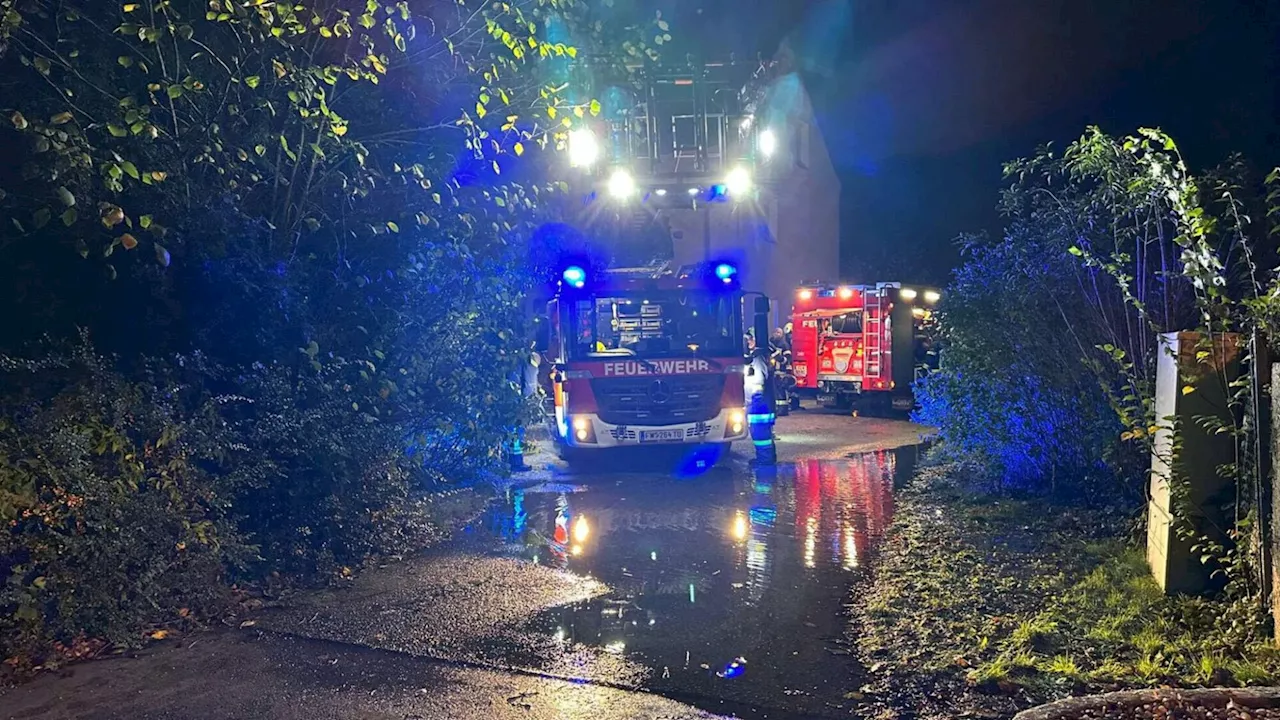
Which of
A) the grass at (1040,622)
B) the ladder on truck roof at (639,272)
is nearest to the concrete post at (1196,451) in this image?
the grass at (1040,622)

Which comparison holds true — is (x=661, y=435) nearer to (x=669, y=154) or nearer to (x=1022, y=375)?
(x=1022, y=375)

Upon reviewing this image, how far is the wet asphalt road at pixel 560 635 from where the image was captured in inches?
173

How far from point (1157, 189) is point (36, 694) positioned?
6.92 meters

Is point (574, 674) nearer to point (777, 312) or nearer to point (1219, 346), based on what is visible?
point (1219, 346)

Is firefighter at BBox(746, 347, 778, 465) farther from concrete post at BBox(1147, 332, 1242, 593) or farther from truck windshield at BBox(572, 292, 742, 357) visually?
concrete post at BBox(1147, 332, 1242, 593)

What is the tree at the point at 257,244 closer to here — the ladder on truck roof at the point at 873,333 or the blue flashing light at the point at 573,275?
the blue flashing light at the point at 573,275

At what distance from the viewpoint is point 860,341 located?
63.0ft

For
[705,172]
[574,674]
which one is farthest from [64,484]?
[705,172]

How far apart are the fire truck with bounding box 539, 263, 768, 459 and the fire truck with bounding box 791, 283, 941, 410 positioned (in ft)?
24.9

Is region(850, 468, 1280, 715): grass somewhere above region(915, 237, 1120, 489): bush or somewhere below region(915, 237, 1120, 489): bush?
below

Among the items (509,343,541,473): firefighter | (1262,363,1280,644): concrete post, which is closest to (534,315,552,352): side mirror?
(509,343,541,473): firefighter

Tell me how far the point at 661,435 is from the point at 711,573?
14.9ft

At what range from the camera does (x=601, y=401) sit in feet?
36.7

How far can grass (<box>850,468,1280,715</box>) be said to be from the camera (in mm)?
4258
